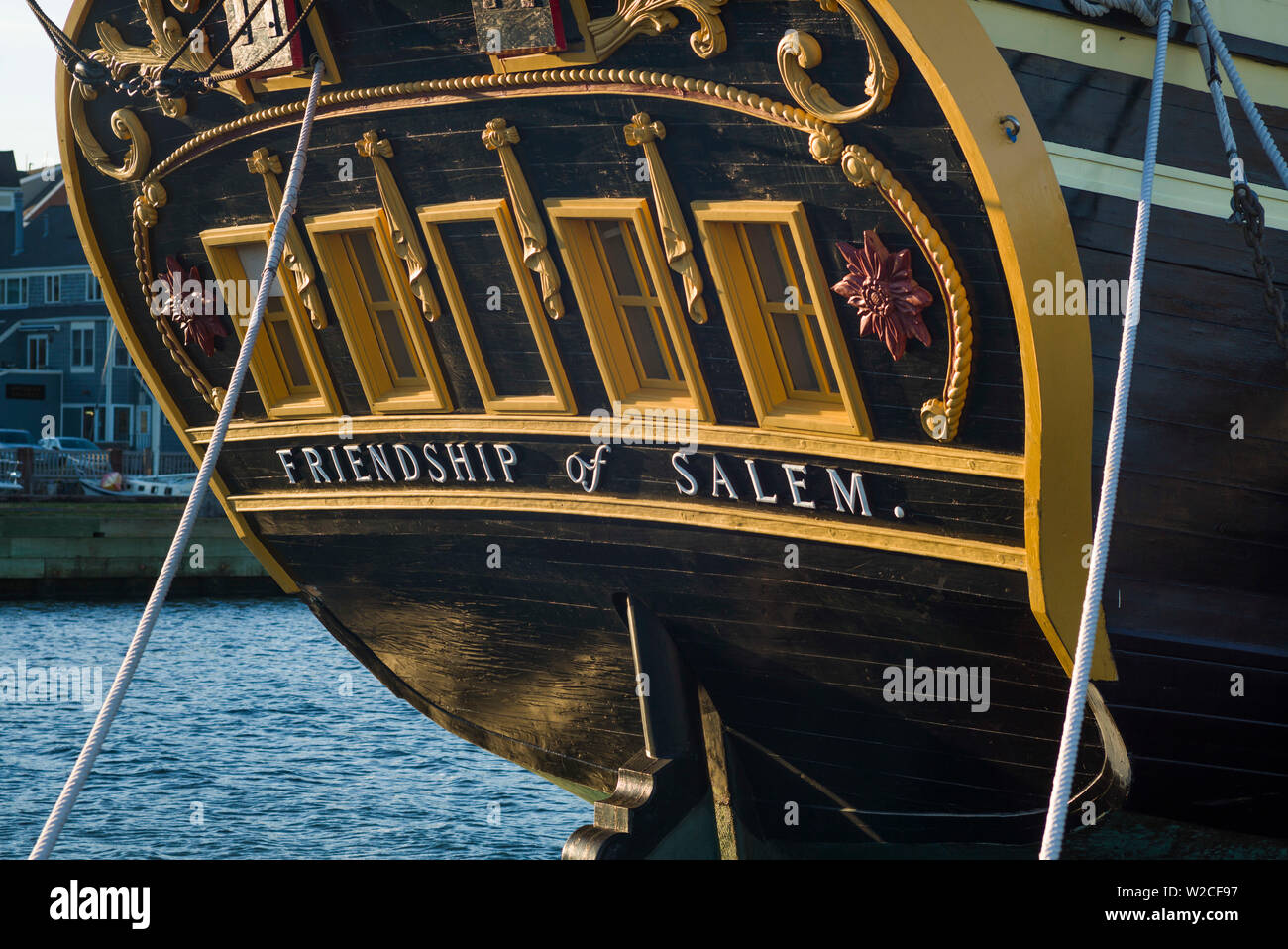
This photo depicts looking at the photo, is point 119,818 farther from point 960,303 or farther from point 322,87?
point 960,303

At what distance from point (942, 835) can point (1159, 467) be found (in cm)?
193

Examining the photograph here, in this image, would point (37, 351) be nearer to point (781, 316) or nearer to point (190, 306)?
point (190, 306)

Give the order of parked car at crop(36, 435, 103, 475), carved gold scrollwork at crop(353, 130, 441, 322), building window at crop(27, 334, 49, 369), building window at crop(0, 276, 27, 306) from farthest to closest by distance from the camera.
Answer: building window at crop(0, 276, 27, 306) < building window at crop(27, 334, 49, 369) < parked car at crop(36, 435, 103, 475) < carved gold scrollwork at crop(353, 130, 441, 322)

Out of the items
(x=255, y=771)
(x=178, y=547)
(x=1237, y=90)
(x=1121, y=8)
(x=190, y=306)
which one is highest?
(x=1121, y=8)

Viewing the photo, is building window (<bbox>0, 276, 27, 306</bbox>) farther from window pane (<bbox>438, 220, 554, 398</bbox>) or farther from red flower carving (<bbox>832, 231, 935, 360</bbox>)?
red flower carving (<bbox>832, 231, 935, 360</bbox>)

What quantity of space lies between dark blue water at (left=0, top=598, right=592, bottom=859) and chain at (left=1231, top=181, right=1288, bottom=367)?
295 inches

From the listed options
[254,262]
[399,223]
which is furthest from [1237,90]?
[254,262]

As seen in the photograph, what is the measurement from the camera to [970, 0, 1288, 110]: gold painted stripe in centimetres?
447

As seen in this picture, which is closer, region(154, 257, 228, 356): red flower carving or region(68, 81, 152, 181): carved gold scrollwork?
region(68, 81, 152, 181): carved gold scrollwork

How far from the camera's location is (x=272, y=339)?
6945 millimetres

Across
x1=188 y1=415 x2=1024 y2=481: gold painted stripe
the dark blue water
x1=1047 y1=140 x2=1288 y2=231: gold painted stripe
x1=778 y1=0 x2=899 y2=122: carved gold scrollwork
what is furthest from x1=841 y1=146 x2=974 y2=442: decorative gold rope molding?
the dark blue water

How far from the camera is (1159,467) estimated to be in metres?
4.80

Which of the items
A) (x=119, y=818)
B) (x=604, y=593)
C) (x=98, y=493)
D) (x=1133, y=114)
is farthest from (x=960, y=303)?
(x=98, y=493)

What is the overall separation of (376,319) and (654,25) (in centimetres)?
227
